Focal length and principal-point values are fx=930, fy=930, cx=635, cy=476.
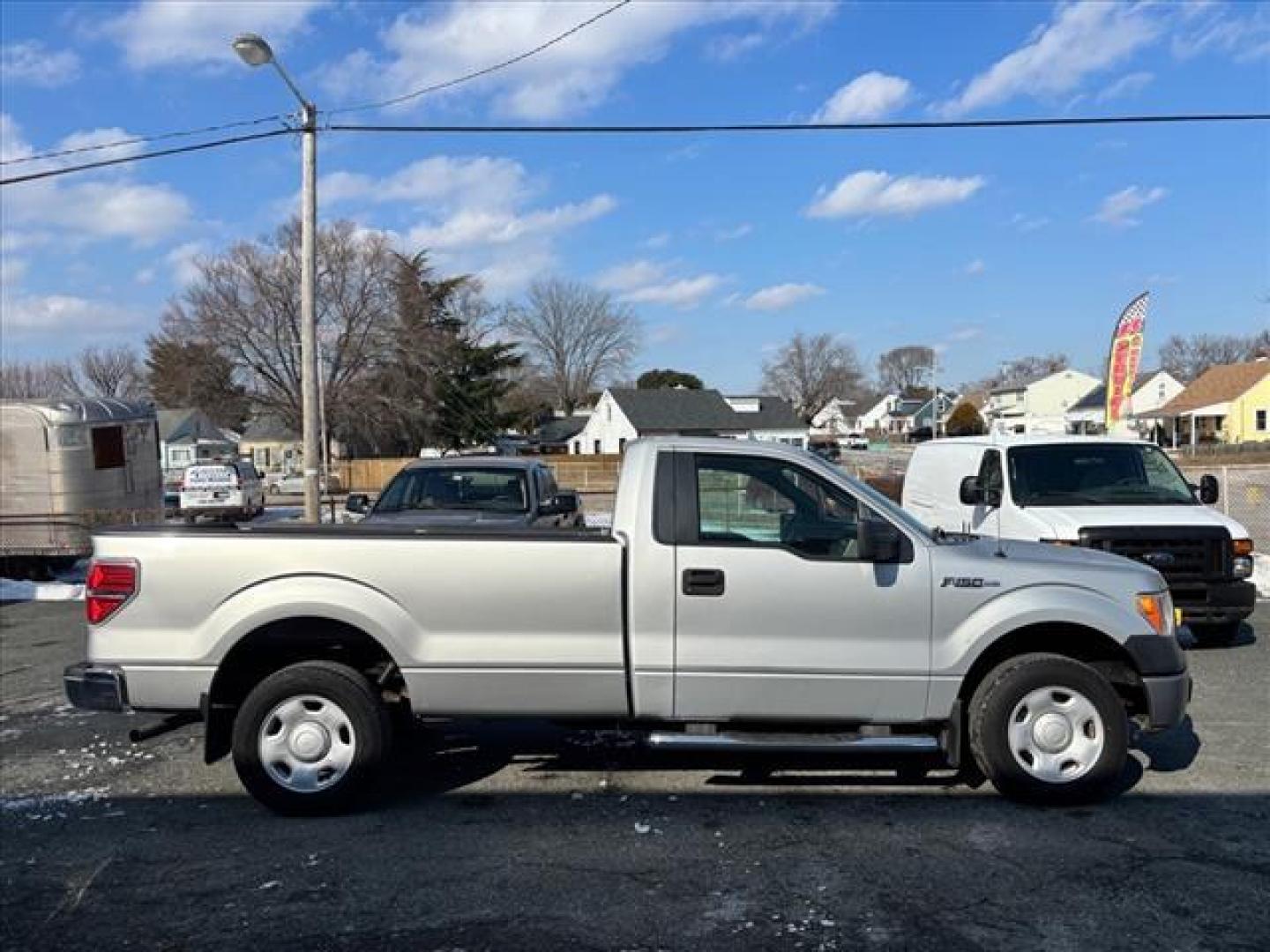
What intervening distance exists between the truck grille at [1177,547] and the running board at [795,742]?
4.23m

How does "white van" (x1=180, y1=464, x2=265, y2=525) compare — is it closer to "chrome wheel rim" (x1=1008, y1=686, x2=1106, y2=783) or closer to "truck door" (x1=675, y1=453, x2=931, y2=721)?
"truck door" (x1=675, y1=453, x2=931, y2=721)

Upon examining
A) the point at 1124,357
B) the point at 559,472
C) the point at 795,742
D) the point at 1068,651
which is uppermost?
the point at 1124,357

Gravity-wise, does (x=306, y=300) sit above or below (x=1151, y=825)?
above

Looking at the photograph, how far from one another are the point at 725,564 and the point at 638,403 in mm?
63536

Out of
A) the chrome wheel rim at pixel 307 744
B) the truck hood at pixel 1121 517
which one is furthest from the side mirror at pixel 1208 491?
the chrome wheel rim at pixel 307 744

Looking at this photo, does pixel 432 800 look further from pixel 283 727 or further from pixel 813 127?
pixel 813 127

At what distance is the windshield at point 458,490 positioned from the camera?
9.24 meters

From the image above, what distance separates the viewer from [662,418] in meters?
67.1

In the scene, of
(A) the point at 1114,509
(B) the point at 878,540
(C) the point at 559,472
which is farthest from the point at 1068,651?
(C) the point at 559,472

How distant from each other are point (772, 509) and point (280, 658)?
2692 mm

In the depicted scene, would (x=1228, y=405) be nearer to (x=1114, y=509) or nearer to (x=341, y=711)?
(x=1114, y=509)

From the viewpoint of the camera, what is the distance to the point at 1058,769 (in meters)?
4.61

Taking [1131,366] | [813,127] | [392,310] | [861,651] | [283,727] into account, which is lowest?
[283,727]

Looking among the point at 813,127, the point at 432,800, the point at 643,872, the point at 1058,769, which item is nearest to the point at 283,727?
the point at 432,800
